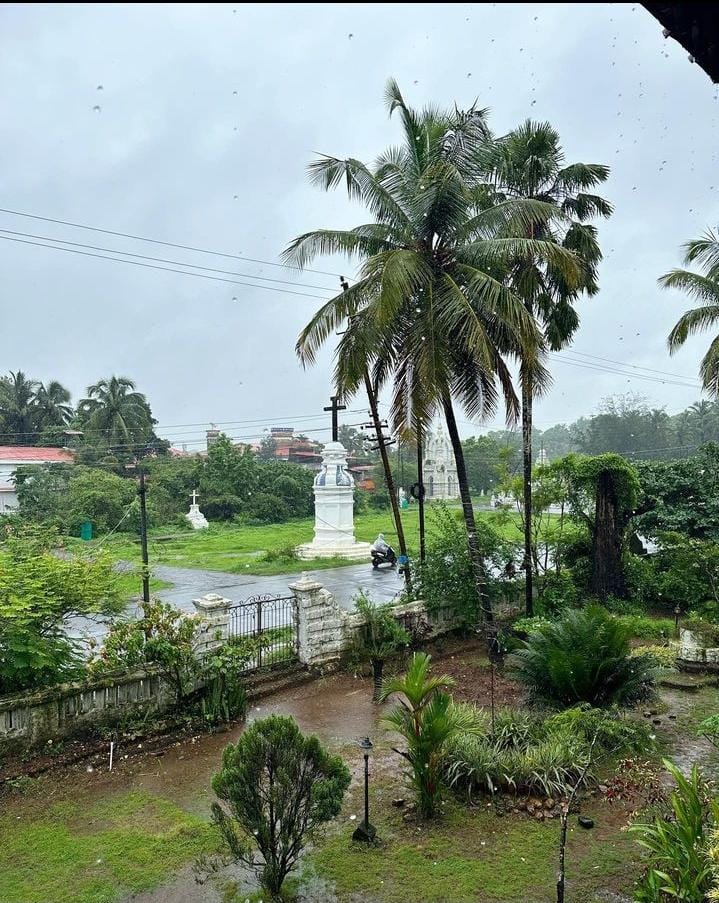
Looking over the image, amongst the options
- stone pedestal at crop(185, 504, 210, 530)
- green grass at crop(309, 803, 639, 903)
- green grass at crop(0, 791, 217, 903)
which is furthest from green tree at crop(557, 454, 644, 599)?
stone pedestal at crop(185, 504, 210, 530)

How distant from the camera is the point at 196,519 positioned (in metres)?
39.2

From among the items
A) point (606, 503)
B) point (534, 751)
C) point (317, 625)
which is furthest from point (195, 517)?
point (534, 751)

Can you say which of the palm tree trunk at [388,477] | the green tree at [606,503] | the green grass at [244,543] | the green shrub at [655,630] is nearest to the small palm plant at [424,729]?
the palm tree trunk at [388,477]

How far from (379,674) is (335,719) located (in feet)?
3.98

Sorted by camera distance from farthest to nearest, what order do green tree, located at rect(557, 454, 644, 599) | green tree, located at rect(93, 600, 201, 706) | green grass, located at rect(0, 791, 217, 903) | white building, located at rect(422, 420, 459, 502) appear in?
white building, located at rect(422, 420, 459, 502), green tree, located at rect(557, 454, 644, 599), green tree, located at rect(93, 600, 201, 706), green grass, located at rect(0, 791, 217, 903)

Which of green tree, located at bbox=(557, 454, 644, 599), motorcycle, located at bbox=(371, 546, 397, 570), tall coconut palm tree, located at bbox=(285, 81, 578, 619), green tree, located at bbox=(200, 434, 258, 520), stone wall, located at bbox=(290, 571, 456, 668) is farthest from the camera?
green tree, located at bbox=(200, 434, 258, 520)

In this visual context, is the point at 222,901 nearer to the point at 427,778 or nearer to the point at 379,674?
the point at 427,778

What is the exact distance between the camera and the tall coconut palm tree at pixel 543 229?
1112cm

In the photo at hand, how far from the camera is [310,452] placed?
8044cm

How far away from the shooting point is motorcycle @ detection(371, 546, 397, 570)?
22.4 meters

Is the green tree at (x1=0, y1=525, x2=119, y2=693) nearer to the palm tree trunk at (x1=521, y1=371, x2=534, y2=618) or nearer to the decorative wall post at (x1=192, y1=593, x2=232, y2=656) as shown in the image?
the decorative wall post at (x1=192, y1=593, x2=232, y2=656)

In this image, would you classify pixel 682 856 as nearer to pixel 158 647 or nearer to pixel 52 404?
pixel 158 647

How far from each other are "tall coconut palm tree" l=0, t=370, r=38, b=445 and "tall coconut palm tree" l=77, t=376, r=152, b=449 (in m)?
3.79

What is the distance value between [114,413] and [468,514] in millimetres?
37905
